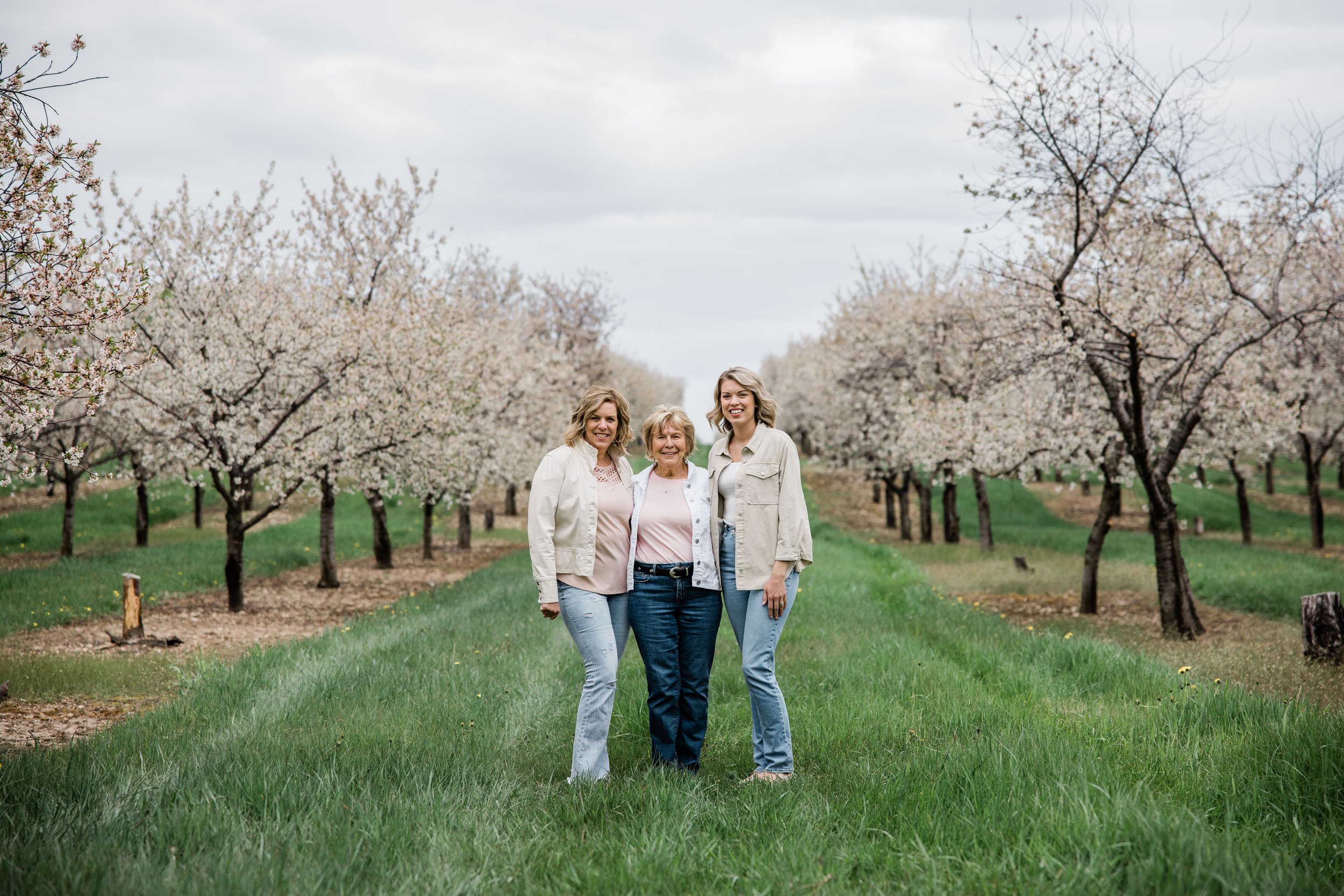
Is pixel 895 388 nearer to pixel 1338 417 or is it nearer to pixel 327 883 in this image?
pixel 1338 417

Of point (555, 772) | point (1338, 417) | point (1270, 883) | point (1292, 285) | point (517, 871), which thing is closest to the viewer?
point (1270, 883)

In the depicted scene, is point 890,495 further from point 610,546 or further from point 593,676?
point 593,676

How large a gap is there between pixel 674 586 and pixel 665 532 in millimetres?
333

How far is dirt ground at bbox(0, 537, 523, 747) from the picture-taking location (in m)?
7.83

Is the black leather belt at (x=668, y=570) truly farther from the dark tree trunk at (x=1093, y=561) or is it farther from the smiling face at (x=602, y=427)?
the dark tree trunk at (x=1093, y=561)

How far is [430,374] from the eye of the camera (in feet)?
64.1

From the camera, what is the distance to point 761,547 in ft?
17.4

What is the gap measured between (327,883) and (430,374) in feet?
54.9

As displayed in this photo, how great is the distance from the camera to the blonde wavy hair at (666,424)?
17.5 ft

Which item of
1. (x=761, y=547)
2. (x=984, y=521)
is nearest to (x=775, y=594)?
(x=761, y=547)

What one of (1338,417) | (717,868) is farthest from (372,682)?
(1338,417)

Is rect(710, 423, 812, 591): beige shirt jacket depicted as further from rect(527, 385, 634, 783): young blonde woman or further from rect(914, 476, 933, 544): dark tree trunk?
rect(914, 476, 933, 544): dark tree trunk

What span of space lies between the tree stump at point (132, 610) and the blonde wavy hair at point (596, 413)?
8722 millimetres

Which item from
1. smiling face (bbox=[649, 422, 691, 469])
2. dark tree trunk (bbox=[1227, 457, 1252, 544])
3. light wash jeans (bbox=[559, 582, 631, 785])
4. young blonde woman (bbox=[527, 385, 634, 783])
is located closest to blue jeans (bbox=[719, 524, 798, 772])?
smiling face (bbox=[649, 422, 691, 469])
